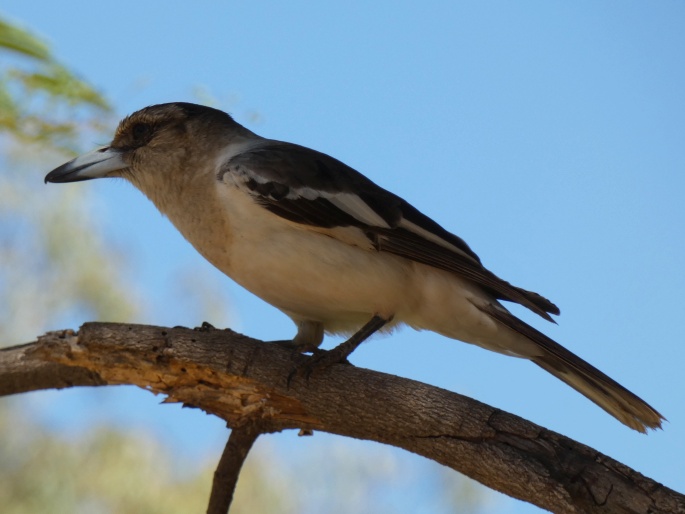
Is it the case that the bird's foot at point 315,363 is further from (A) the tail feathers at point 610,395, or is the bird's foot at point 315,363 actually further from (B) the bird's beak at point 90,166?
(B) the bird's beak at point 90,166

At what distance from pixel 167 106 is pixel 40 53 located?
3.62ft

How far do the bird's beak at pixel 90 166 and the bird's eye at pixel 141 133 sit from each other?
118 mm

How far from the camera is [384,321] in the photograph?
446 cm

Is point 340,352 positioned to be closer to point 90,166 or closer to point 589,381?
point 589,381

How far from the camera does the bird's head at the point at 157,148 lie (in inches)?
190

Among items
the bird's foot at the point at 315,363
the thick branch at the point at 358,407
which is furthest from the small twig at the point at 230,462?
the bird's foot at the point at 315,363

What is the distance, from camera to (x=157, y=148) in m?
4.94

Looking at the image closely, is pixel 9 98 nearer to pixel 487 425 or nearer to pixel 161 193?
pixel 161 193

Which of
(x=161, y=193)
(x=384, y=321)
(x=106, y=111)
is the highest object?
(x=106, y=111)

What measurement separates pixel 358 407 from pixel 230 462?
2.30 feet

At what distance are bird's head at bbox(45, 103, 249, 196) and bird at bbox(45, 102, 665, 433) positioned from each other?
41mm

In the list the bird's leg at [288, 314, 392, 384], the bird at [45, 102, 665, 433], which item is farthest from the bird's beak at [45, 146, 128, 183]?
the bird's leg at [288, 314, 392, 384]

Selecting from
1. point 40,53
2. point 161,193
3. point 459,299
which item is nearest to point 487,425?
point 459,299

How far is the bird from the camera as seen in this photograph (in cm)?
425
